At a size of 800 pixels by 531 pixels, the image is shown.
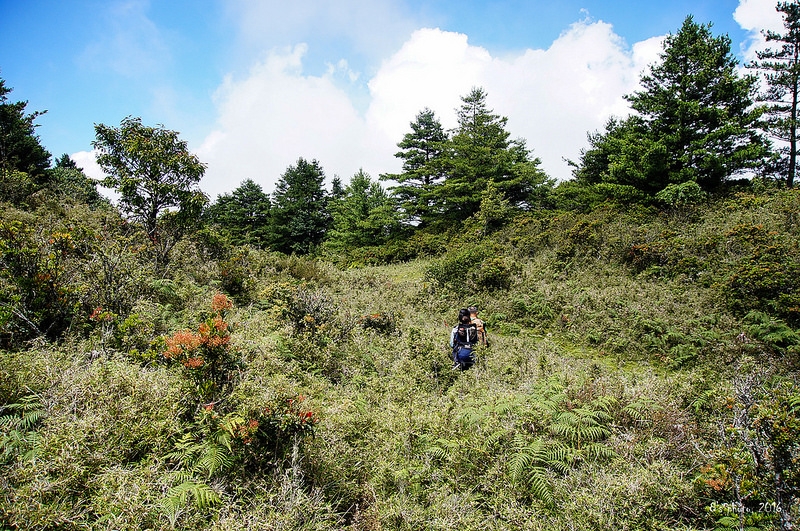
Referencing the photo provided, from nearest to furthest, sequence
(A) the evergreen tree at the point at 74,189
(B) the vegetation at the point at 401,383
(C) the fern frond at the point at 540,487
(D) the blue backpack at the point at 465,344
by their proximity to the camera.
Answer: (B) the vegetation at the point at 401,383, (C) the fern frond at the point at 540,487, (D) the blue backpack at the point at 465,344, (A) the evergreen tree at the point at 74,189

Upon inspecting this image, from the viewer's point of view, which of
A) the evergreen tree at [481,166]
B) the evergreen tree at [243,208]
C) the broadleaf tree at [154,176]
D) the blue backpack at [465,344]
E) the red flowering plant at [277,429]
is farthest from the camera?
the evergreen tree at [243,208]

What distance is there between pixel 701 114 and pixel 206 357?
2246cm

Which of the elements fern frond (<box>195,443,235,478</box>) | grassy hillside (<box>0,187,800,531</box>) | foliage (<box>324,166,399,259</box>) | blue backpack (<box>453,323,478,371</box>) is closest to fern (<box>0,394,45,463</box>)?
grassy hillside (<box>0,187,800,531</box>)

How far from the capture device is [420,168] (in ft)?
102

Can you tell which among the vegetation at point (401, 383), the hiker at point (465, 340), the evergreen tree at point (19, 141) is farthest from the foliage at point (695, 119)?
the evergreen tree at point (19, 141)

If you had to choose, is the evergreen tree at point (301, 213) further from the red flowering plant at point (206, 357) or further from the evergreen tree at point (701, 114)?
the red flowering plant at point (206, 357)

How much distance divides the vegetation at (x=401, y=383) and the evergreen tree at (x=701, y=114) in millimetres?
3061

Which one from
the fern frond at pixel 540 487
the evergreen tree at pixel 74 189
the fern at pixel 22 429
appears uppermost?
the evergreen tree at pixel 74 189

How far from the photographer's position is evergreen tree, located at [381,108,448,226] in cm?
3098

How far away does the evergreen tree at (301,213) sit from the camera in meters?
38.2

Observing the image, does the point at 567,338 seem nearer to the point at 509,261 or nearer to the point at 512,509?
the point at 509,261

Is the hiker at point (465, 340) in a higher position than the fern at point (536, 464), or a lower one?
higher

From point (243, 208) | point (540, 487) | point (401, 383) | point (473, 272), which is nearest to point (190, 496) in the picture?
point (540, 487)

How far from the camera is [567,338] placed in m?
10.1
